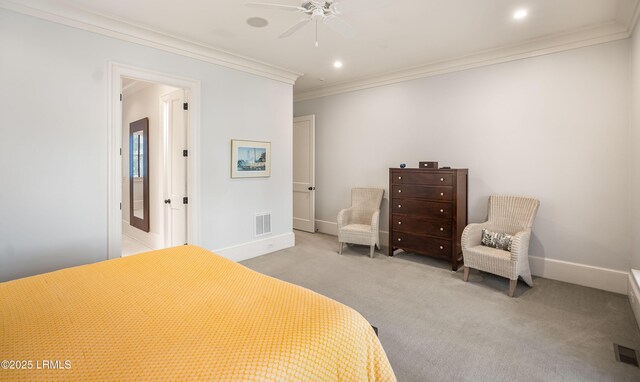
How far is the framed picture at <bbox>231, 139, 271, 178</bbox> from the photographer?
4350 millimetres

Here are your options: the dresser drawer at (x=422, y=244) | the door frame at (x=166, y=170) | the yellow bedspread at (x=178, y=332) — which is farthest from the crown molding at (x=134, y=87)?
the dresser drawer at (x=422, y=244)

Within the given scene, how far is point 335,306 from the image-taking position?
4.97 ft

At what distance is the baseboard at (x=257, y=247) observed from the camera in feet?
14.2

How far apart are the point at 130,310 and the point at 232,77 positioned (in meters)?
3.58

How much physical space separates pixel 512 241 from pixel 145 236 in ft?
17.8

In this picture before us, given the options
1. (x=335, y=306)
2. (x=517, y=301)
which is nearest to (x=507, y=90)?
(x=517, y=301)

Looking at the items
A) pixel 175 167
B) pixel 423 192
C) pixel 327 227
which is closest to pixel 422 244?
pixel 423 192

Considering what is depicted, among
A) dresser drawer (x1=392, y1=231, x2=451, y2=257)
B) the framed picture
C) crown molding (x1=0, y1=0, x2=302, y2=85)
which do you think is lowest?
dresser drawer (x1=392, y1=231, x2=451, y2=257)

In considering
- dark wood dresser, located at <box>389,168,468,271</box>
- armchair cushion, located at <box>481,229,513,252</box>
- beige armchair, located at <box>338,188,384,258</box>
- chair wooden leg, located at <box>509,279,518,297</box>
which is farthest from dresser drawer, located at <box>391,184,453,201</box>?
chair wooden leg, located at <box>509,279,518,297</box>

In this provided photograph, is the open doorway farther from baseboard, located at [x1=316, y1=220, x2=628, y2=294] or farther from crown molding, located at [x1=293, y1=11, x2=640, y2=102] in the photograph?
baseboard, located at [x1=316, y1=220, x2=628, y2=294]

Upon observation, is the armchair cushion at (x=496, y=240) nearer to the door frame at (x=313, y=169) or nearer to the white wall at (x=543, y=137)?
the white wall at (x=543, y=137)

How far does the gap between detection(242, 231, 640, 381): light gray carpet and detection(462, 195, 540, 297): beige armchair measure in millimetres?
233

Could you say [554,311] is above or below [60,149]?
below

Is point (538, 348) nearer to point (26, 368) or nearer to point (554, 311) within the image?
point (554, 311)
